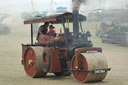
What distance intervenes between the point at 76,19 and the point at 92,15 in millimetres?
29126

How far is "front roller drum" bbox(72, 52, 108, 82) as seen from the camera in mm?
8922

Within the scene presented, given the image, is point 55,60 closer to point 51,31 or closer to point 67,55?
point 67,55

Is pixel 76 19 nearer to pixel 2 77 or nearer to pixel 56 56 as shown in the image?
pixel 56 56

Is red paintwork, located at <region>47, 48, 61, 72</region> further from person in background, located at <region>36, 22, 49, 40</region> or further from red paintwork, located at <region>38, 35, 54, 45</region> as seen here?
person in background, located at <region>36, 22, 49, 40</region>

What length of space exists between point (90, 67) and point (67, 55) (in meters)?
1.14

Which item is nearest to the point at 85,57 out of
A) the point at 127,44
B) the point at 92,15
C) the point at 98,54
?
the point at 98,54

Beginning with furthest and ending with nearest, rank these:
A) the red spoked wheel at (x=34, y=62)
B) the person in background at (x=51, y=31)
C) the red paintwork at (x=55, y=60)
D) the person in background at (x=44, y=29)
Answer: the person in background at (x=44, y=29), the person in background at (x=51, y=31), the red spoked wheel at (x=34, y=62), the red paintwork at (x=55, y=60)

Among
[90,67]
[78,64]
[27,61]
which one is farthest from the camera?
[27,61]

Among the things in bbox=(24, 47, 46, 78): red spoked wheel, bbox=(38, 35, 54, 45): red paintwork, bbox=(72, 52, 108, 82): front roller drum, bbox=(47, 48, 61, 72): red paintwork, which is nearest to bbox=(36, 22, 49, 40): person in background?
bbox=(38, 35, 54, 45): red paintwork

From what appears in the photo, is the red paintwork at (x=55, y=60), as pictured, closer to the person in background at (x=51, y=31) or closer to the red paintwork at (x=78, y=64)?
the red paintwork at (x=78, y=64)

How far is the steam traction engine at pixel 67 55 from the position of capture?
29.7 ft

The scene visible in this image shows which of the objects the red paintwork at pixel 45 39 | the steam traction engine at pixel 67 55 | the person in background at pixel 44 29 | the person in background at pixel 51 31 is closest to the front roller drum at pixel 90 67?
the steam traction engine at pixel 67 55

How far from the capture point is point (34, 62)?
10492 millimetres

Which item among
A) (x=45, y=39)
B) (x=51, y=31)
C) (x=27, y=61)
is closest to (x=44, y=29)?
(x=51, y=31)
